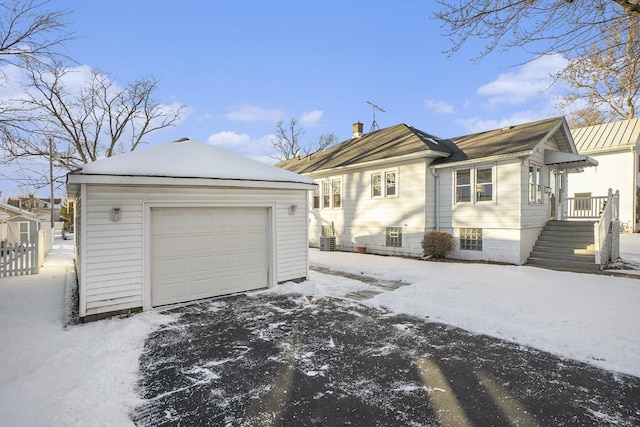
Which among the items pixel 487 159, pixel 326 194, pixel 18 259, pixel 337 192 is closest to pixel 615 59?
pixel 487 159

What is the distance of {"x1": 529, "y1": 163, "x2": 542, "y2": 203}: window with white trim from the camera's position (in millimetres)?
11688

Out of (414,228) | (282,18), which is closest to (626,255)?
(414,228)

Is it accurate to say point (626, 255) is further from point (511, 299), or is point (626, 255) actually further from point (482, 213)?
point (511, 299)

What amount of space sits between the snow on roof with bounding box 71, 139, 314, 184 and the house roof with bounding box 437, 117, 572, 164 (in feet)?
24.2

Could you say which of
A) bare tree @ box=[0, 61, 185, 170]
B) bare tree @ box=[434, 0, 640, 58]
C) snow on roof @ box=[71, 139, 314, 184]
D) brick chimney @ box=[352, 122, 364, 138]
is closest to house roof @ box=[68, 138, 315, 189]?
snow on roof @ box=[71, 139, 314, 184]

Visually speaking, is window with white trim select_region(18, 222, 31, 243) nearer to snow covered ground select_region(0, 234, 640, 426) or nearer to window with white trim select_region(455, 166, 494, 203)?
snow covered ground select_region(0, 234, 640, 426)

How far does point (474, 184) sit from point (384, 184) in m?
3.74

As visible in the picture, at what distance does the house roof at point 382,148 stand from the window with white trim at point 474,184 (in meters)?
1.20

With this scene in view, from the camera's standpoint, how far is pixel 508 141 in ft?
38.9

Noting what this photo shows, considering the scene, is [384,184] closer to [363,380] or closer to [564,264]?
[564,264]

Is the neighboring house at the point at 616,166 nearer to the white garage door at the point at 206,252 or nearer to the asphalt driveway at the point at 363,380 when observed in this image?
the asphalt driveway at the point at 363,380

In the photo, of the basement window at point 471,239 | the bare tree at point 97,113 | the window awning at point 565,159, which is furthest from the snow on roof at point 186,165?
the bare tree at point 97,113

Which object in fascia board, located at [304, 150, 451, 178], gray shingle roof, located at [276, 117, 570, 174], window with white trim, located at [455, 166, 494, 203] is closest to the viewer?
gray shingle roof, located at [276, 117, 570, 174]

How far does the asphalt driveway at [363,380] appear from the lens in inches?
117
